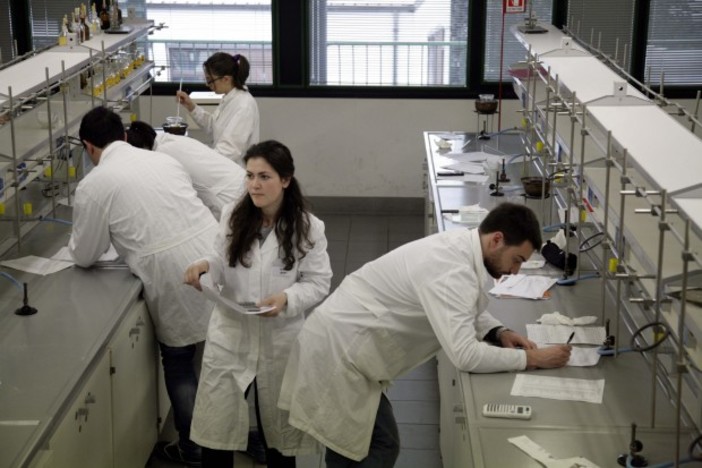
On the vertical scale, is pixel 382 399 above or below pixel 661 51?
below

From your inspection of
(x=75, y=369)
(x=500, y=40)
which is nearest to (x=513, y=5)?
(x=500, y=40)

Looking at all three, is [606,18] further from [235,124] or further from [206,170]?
[206,170]

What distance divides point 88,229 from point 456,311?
1.86m

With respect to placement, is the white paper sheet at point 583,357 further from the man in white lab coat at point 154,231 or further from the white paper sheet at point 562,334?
the man in white lab coat at point 154,231

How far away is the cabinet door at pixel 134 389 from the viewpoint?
395 cm

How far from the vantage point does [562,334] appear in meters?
3.74

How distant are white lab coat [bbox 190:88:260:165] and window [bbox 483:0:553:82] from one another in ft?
8.86

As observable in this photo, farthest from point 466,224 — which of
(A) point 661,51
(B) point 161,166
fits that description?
(A) point 661,51

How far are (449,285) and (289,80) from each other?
220 inches

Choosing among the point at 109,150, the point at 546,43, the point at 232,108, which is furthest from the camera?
the point at 232,108

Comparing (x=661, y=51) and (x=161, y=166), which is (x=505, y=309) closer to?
(x=161, y=166)

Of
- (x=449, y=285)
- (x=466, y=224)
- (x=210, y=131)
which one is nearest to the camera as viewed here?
(x=449, y=285)

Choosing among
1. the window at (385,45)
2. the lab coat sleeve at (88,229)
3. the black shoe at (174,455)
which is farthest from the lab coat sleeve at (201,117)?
the black shoe at (174,455)

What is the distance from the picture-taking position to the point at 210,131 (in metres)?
6.78
